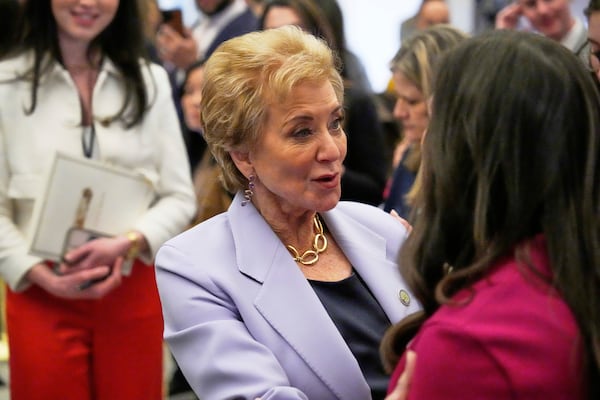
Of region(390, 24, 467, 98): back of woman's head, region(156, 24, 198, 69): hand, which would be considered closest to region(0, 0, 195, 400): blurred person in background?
region(390, 24, 467, 98): back of woman's head

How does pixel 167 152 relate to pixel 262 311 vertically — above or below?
below

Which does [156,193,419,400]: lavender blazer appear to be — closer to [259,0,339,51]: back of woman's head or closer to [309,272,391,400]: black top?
[309,272,391,400]: black top

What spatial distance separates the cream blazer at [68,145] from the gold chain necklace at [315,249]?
0.97 meters

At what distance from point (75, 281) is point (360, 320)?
3.85 feet

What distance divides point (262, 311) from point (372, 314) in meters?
0.28

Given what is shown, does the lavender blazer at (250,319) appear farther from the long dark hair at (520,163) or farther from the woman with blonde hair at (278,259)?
the long dark hair at (520,163)

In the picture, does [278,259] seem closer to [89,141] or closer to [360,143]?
[89,141]

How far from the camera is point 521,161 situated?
5.33 feet

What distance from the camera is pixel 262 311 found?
2.19 meters

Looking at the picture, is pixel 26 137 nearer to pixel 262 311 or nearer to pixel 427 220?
pixel 262 311

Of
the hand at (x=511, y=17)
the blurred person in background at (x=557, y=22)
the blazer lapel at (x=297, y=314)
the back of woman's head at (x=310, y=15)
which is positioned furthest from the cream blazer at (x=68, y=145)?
the hand at (x=511, y=17)

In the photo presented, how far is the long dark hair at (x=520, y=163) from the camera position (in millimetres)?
1610

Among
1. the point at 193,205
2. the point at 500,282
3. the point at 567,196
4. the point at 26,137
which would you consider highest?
the point at 567,196

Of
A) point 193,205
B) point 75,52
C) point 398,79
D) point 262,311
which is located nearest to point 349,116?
point 398,79
